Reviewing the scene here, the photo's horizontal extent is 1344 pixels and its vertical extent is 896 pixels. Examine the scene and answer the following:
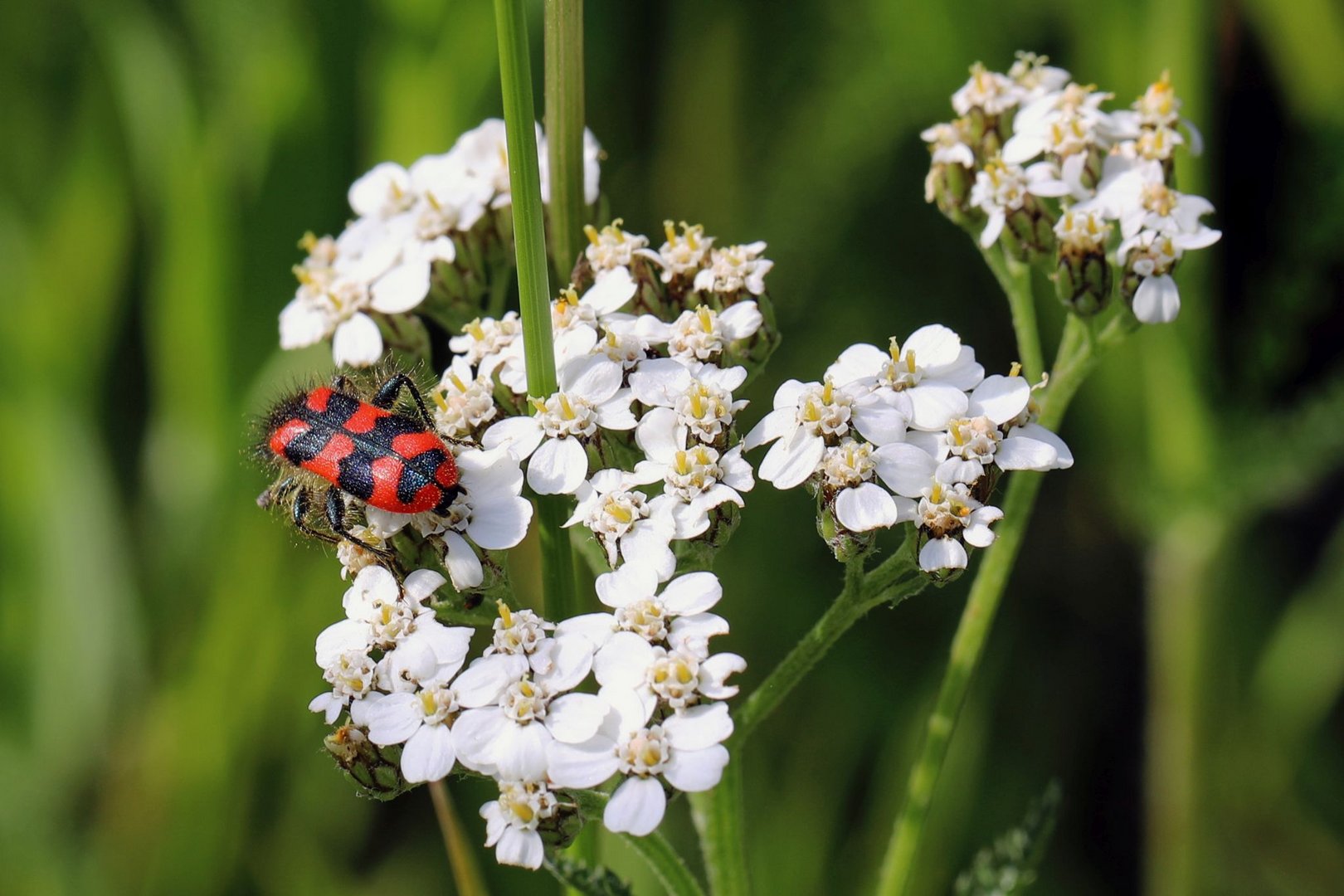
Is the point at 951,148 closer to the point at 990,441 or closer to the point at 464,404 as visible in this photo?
the point at 990,441

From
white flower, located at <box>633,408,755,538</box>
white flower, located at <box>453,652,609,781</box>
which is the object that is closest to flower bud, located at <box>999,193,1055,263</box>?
white flower, located at <box>633,408,755,538</box>

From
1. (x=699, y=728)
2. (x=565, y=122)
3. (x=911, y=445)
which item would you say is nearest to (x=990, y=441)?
(x=911, y=445)

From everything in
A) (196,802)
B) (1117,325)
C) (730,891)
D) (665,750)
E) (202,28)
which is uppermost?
(202,28)

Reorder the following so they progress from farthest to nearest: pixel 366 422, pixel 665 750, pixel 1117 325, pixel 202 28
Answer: pixel 202 28 → pixel 1117 325 → pixel 366 422 → pixel 665 750

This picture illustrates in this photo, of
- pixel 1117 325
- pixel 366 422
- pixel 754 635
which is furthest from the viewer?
pixel 754 635

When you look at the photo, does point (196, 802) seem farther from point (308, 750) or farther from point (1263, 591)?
point (1263, 591)

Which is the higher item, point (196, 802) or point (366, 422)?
point (366, 422)

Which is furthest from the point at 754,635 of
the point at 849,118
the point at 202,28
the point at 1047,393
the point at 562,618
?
the point at 202,28

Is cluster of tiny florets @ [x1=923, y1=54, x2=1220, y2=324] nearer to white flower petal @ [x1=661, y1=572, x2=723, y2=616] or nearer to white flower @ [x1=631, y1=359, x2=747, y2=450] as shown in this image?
white flower @ [x1=631, y1=359, x2=747, y2=450]
